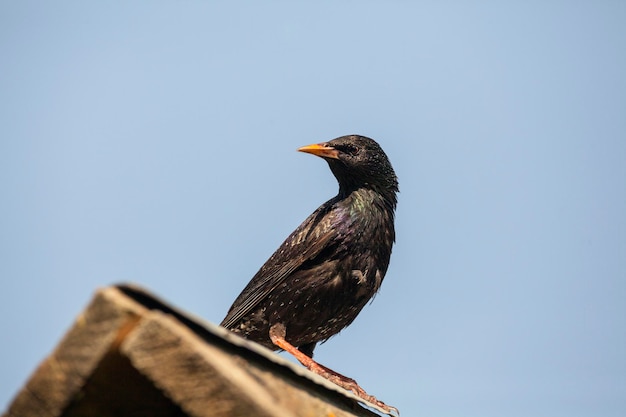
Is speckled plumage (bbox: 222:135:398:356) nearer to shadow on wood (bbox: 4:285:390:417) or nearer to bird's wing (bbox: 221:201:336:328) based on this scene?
bird's wing (bbox: 221:201:336:328)

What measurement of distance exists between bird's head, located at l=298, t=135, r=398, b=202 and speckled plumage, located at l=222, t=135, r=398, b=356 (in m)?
0.12

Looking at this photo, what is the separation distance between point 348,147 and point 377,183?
39 centimetres

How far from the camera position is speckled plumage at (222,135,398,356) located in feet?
23.4

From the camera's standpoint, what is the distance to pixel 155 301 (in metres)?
2.38

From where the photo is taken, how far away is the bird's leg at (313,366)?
6.51m

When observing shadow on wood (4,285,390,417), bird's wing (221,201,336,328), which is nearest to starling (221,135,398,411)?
bird's wing (221,201,336,328)

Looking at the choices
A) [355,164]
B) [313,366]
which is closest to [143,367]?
[313,366]

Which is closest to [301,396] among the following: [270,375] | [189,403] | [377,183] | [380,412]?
[270,375]

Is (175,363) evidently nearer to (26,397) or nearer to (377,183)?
(26,397)

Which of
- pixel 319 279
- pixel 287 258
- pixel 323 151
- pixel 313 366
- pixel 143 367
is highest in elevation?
pixel 323 151

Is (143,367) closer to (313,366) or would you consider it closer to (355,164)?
(313,366)

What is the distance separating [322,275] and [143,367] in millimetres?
4818

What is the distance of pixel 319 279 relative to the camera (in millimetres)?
7129

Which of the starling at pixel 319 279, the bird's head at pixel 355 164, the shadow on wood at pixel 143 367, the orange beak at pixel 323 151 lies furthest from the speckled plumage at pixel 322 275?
the shadow on wood at pixel 143 367
